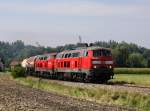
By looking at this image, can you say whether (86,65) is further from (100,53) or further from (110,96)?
(110,96)

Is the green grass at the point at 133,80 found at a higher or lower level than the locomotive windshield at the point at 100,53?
lower

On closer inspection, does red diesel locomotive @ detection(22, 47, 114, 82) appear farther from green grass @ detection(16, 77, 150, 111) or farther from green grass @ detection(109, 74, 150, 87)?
green grass @ detection(16, 77, 150, 111)

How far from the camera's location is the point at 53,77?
6047 centimetres

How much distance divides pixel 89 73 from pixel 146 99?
16674 millimetres

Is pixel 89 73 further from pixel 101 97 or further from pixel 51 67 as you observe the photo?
pixel 51 67

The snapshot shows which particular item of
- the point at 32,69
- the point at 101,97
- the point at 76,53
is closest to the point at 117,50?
the point at 32,69

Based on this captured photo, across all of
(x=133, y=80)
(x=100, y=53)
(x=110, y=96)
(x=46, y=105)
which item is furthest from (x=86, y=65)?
(x=46, y=105)

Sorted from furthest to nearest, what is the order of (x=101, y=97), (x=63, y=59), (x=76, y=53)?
(x=63, y=59), (x=76, y=53), (x=101, y=97)

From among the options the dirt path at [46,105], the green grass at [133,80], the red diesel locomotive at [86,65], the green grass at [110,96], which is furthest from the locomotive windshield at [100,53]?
the dirt path at [46,105]

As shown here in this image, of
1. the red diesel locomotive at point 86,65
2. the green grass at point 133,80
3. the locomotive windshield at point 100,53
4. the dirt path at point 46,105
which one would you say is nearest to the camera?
the dirt path at point 46,105

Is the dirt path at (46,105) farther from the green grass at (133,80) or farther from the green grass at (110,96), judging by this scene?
the green grass at (133,80)

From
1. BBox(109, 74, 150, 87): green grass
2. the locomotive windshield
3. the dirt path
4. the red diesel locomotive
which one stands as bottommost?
the dirt path

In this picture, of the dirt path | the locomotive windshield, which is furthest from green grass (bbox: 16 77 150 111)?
the locomotive windshield

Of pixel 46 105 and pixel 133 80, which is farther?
pixel 133 80
